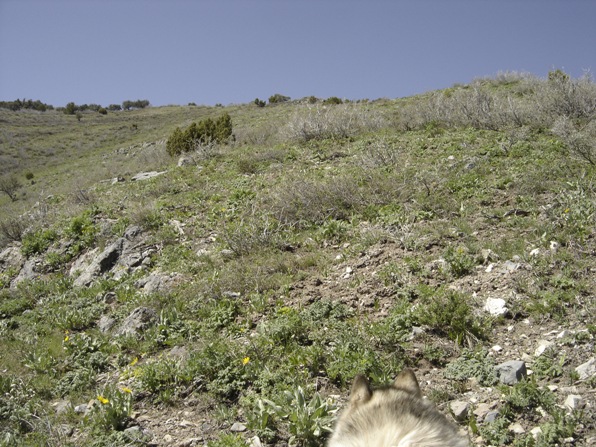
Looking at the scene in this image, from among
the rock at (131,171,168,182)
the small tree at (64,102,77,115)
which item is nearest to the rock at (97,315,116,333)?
the rock at (131,171,168,182)

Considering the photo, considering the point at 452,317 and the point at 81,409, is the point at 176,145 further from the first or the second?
the point at 452,317

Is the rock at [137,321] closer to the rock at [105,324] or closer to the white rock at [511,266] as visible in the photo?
the rock at [105,324]

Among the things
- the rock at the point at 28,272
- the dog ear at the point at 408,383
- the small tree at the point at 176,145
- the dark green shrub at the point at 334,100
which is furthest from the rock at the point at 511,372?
the dark green shrub at the point at 334,100

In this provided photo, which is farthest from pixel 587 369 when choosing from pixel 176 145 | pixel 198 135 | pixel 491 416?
pixel 198 135

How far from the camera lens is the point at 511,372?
3383 mm

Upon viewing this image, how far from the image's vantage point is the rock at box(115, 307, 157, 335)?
17.7 feet

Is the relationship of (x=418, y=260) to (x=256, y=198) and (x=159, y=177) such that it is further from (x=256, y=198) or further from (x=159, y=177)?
(x=159, y=177)

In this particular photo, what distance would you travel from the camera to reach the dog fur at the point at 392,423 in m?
1.54

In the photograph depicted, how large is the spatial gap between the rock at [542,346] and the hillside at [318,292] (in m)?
0.02

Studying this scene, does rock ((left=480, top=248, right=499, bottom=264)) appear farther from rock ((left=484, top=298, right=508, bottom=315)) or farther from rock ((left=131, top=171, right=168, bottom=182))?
rock ((left=131, top=171, right=168, bottom=182))

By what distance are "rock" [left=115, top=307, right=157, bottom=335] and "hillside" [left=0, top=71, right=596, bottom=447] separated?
0.02m

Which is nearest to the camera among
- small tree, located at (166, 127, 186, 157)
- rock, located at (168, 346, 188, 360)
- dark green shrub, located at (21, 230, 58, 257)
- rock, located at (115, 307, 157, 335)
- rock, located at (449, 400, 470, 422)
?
rock, located at (449, 400, 470, 422)

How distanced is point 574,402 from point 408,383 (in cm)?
182

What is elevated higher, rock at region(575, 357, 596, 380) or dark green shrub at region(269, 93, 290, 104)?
dark green shrub at region(269, 93, 290, 104)
